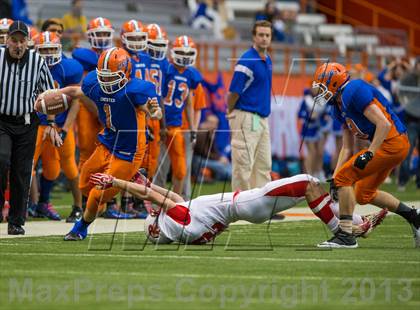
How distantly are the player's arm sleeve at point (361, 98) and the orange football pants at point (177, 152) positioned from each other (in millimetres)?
4210

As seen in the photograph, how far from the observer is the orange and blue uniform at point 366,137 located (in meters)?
8.41

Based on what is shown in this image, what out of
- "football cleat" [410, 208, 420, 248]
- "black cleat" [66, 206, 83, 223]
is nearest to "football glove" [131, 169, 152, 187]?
"black cleat" [66, 206, 83, 223]

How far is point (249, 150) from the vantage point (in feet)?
38.1

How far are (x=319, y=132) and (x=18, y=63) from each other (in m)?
10.8

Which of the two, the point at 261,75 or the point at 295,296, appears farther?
the point at 261,75

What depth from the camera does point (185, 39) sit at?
42.7 ft

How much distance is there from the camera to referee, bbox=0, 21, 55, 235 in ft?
31.1

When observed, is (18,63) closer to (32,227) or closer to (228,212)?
(32,227)

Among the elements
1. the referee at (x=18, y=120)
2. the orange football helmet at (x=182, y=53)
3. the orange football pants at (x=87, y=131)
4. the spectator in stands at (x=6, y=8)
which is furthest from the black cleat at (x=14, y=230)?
the spectator in stands at (x=6, y=8)

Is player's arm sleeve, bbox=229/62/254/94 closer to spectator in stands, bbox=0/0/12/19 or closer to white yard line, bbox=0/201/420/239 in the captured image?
white yard line, bbox=0/201/420/239

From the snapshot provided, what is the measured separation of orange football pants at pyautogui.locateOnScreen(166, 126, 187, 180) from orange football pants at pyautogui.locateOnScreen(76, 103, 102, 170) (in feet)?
3.87

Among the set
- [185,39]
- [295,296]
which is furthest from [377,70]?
[295,296]

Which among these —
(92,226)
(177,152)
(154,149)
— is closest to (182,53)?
(177,152)

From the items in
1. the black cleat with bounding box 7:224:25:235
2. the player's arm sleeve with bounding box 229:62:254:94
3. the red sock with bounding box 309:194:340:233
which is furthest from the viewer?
the player's arm sleeve with bounding box 229:62:254:94
